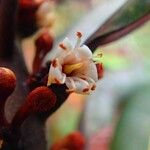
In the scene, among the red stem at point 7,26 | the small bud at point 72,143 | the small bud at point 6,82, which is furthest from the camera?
the small bud at point 72,143

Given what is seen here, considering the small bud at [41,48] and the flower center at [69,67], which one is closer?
the flower center at [69,67]

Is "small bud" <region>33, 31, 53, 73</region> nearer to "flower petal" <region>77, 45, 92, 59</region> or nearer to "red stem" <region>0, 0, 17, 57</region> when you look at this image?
"red stem" <region>0, 0, 17, 57</region>

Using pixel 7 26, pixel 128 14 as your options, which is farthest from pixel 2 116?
pixel 128 14

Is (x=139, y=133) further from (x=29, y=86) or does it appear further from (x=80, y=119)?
(x=80, y=119)

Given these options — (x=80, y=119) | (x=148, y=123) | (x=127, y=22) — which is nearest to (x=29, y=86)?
(x=127, y=22)

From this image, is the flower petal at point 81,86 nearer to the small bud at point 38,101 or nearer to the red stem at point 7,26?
the small bud at point 38,101

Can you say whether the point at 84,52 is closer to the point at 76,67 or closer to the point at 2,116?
the point at 76,67

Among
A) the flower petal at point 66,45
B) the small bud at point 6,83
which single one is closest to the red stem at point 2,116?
the small bud at point 6,83

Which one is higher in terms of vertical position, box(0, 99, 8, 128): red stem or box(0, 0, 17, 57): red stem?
box(0, 0, 17, 57): red stem

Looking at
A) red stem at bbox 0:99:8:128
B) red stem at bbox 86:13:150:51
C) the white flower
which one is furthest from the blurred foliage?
red stem at bbox 0:99:8:128
